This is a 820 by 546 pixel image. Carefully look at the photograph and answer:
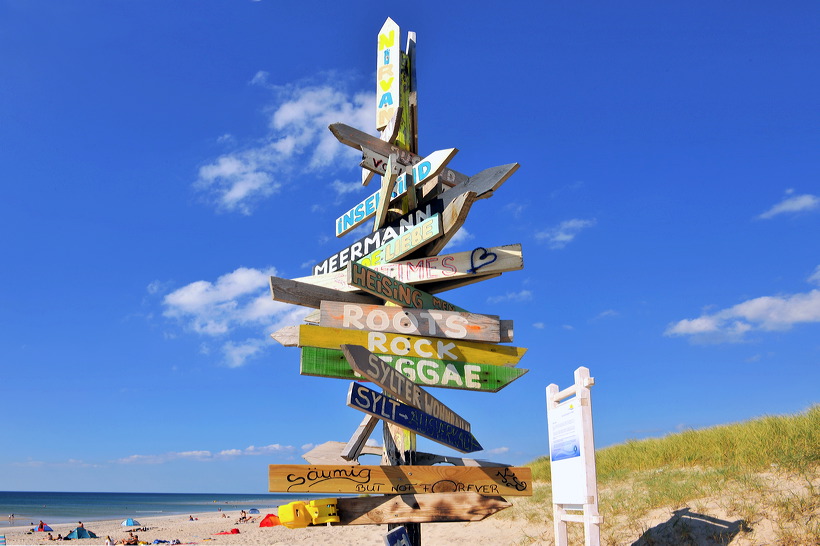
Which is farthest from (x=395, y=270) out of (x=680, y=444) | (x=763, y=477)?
(x=680, y=444)

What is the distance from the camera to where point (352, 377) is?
20.5 feet

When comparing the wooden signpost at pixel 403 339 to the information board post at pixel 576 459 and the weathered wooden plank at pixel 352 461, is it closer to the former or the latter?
the weathered wooden plank at pixel 352 461

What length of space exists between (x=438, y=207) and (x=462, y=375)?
2.21m

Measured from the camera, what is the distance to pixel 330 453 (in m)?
6.47

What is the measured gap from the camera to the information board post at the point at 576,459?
17.7 feet

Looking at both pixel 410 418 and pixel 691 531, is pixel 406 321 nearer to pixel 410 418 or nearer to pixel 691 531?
pixel 410 418

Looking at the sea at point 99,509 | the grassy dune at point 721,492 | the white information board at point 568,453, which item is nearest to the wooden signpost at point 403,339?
the white information board at point 568,453

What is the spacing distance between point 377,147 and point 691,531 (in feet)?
20.5

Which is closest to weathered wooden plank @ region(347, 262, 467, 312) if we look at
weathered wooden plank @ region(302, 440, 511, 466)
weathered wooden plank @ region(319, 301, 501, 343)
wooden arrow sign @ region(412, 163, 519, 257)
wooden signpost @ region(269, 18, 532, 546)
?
wooden signpost @ region(269, 18, 532, 546)

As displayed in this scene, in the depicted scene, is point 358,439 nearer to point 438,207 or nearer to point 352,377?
point 352,377

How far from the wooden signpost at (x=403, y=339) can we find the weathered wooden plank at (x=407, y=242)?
2 cm

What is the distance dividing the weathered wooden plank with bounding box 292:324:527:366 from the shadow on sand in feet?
10.7

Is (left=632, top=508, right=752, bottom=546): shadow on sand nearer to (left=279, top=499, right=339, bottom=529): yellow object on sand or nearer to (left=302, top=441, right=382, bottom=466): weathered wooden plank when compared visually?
(left=302, top=441, right=382, bottom=466): weathered wooden plank

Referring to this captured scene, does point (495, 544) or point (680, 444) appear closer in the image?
point (495, 544)
